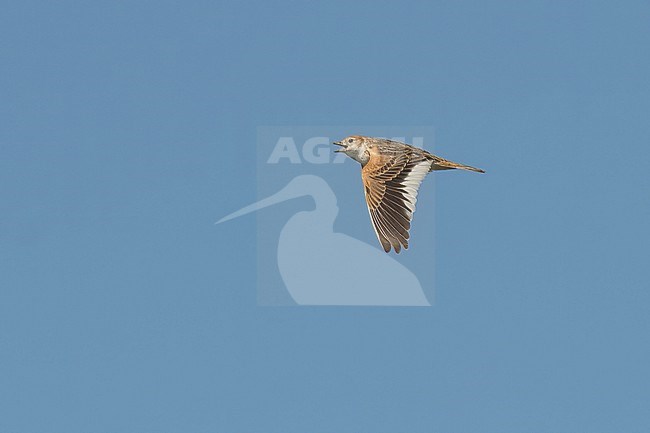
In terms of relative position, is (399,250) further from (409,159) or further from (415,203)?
(409,159)

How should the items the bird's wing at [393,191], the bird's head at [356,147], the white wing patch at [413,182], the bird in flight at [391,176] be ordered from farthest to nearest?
the bird's head at [356,147], the white wing patch at [413,182], the bird in flight at [391,176], the bird's wing at [393,191]

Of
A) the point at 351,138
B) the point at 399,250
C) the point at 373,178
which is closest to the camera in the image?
the point at 399,250

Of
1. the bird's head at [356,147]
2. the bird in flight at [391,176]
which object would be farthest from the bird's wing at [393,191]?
the bird's head at [356,147]

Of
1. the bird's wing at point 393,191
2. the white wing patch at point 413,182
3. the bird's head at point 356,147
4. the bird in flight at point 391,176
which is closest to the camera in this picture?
the bird's wing at point 393,191

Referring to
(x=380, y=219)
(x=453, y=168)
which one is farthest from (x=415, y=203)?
(x=453, y=168)

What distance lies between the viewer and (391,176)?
25.5m

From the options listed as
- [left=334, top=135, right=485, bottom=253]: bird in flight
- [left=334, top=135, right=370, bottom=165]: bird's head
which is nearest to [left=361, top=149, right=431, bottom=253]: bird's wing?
[left=334, top=135, right=485, bottom=253]: bird in flight

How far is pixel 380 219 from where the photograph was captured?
953 inches

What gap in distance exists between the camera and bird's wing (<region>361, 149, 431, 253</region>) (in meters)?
23.8

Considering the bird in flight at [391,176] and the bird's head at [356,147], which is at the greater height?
the bird's head at [356,147]

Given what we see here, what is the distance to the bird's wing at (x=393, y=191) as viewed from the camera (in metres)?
23.8

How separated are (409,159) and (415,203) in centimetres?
193

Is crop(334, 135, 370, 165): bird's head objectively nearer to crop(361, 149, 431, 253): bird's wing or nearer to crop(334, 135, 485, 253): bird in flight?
crop(334, 135, 485, 253): bird in flight

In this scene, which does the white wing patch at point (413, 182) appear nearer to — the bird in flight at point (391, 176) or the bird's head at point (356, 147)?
the bird in flight at point (391, 176)
